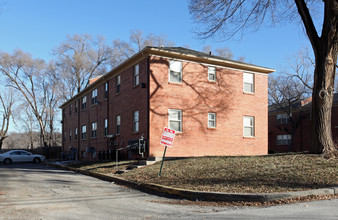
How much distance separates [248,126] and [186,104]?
5.19m

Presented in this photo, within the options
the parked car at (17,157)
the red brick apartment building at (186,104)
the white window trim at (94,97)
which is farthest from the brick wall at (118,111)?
the parked car at (17,157)

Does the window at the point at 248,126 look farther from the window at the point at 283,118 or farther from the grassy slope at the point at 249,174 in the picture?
the window at the point at 283,118

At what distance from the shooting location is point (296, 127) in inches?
1437

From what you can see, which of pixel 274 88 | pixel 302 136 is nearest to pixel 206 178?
pixel 302 136

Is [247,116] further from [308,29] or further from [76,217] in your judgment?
[76,217]

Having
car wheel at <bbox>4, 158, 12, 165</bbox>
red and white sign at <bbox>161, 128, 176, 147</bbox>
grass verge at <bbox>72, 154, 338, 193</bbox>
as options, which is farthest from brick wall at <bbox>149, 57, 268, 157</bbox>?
car wheel at <bbox>4, 158, 12, 165</bbox>

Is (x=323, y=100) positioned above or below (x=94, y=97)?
below

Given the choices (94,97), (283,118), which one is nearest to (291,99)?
(283,118)

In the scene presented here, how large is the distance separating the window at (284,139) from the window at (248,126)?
16992 mm

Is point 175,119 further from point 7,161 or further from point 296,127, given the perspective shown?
point 296,127

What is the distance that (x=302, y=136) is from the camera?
3641 cm

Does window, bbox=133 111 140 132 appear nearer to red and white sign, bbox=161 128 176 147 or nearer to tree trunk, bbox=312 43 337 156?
red and white sign, bbox=161 128 176 147

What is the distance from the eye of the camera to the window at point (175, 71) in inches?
795

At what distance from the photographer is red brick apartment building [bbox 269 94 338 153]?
35525 millimetres
